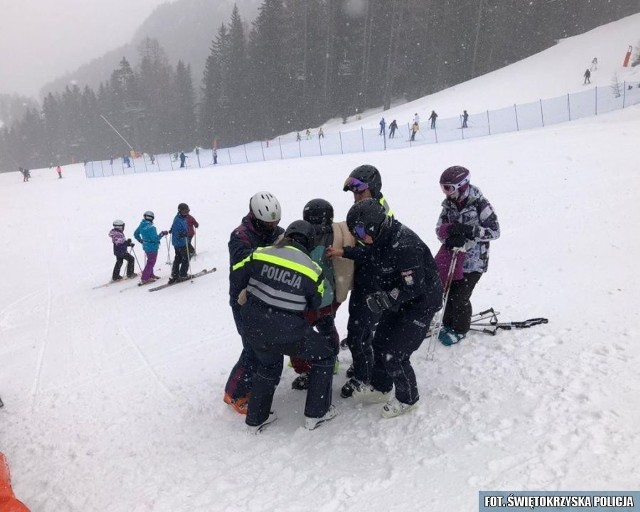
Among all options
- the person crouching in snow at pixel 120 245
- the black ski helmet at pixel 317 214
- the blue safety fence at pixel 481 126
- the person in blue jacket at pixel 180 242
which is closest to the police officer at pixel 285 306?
the black ski helmet at pixel 317 214

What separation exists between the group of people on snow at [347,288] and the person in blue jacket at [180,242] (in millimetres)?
6611

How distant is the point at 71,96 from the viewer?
92500 mm

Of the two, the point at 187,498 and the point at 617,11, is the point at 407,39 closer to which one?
the point at 617,11

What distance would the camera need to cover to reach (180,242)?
34.0 feet

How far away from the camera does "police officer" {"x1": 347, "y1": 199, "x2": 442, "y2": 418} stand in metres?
3.45

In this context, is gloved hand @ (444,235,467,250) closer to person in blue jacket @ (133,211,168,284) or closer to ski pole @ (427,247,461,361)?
ski pole @ (427,247,461,361)

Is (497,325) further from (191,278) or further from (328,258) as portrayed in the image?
(191,278)

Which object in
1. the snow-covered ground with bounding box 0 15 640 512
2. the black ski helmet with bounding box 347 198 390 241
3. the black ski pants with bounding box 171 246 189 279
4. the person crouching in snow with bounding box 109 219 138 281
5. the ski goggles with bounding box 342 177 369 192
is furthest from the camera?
the person crouching in snow with bounding box 109 219 138 281

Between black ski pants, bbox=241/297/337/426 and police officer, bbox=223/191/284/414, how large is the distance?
343mm

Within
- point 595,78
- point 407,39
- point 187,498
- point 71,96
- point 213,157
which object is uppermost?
point 71,96

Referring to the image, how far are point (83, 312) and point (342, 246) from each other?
7973 mm

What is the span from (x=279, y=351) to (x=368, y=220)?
1.34 metres

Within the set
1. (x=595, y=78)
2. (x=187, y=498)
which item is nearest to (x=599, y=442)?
(x=187, y=498)

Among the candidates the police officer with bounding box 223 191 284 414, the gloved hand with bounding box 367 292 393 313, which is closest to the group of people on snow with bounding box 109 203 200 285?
the police officer with bounding box 223 191 284 414
